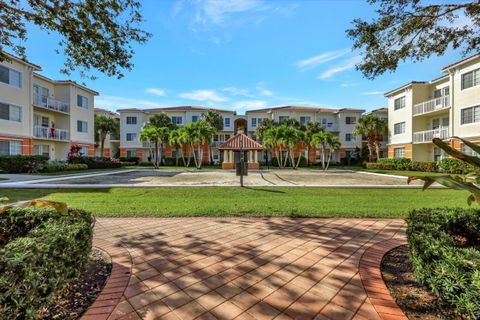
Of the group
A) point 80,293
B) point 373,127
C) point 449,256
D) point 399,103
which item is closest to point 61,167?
point 80,293

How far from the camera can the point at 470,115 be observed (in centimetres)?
2281

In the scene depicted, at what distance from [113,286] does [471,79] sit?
3077cm

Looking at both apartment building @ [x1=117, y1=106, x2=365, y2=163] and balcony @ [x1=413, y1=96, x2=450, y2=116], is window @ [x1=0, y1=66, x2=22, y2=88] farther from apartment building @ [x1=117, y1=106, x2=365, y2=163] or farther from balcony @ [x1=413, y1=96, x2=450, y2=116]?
balcony @ [x1=413, y1=96, x2=450, y2=116]

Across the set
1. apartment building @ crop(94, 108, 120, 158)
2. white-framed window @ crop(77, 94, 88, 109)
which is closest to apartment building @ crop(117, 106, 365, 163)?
apartment building @ crop(94, 108, 120, 158)

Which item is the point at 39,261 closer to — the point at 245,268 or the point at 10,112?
the point at 245,268

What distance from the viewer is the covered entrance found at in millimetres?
27500

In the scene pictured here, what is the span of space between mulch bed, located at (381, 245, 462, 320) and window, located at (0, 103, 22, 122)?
2887 centimetres

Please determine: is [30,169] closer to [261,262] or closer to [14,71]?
[14,71]

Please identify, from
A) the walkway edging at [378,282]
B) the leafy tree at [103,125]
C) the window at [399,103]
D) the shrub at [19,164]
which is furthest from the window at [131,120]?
the walkway edging at [378,282]

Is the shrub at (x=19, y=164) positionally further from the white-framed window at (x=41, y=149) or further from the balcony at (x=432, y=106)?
the balcony at (x=432, y=106)

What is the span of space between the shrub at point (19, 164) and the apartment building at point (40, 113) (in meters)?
3.01

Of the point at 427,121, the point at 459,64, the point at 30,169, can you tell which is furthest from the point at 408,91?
the point at 30,169

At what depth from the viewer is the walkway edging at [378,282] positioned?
264 cm

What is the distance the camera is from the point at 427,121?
29.5m
